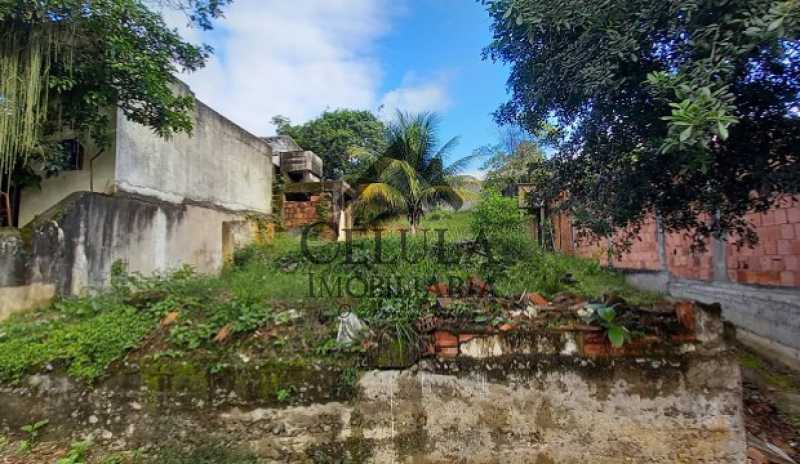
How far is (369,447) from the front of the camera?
262 cm

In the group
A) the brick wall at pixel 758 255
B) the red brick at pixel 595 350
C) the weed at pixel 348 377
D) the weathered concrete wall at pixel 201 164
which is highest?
the weathered concrete wall at pixel 201 164

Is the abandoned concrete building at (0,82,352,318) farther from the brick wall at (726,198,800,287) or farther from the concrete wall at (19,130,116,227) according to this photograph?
the brick wall at (726,198,800,287)

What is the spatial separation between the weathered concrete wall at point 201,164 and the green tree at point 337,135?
→ 6.69 metres

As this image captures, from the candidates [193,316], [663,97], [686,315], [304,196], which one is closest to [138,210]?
[193,316]

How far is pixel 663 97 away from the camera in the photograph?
7.08 ft

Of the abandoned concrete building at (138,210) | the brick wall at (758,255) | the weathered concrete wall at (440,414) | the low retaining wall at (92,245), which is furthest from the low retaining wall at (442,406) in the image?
the abandoned concrete building at (138,210)

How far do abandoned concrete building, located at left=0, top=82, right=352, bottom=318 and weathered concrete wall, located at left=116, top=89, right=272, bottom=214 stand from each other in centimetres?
1

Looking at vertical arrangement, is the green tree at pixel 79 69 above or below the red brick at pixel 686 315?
above

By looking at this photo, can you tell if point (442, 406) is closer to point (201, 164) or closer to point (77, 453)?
point (77, 453)

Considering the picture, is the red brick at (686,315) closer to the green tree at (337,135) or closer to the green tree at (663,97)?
the green tree at (663,97)

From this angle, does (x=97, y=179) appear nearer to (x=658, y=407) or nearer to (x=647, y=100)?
(x=647, y=100)

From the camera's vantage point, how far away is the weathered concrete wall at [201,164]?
4.87 meters

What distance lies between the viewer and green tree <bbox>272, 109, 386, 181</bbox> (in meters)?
15.8

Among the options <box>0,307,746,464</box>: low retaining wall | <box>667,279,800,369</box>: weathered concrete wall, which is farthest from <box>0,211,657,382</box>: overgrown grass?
<box>667,279,800,369</box>: weathered concrete wall
